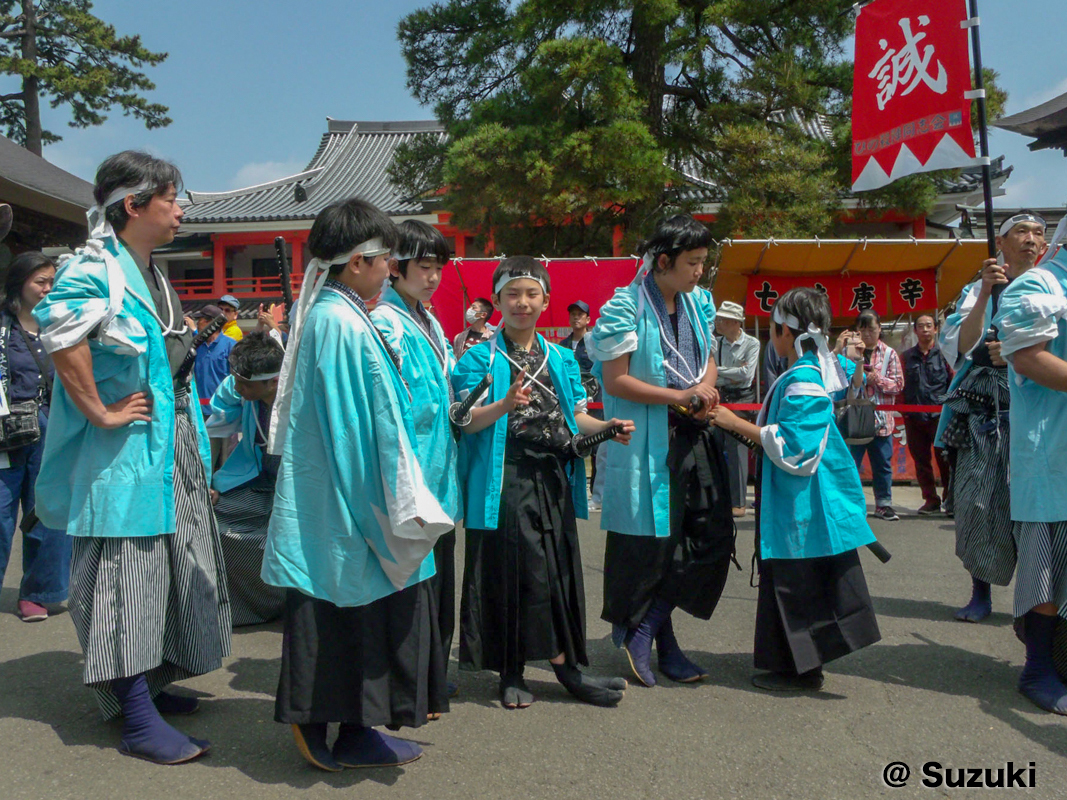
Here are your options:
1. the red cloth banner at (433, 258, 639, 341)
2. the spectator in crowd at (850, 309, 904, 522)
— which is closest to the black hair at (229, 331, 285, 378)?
the spectator in crowd at (850, 309, 904, 522)

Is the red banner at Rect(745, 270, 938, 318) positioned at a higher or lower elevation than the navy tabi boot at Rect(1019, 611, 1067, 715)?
higher

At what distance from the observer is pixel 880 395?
8.03 meters

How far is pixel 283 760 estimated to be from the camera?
2.87 meters

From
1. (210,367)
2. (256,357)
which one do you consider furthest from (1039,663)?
(210,367)

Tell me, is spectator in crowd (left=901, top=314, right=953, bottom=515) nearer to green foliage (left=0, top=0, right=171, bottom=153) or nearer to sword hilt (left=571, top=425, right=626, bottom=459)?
sword hilt (left=571, top=425, right=626, bottom=459)

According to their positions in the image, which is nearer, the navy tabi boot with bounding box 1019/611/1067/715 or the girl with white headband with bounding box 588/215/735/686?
the navy tabi boot with bounding box 1019/611/1067/715

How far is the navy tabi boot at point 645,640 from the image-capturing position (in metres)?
3.59

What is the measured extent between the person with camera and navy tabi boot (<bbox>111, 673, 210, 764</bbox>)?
186 centimetres

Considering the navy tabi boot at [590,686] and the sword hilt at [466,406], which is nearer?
the sword hilt at [466,406]

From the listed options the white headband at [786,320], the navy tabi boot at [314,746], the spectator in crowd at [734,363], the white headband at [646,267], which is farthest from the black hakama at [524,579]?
the spectator in crowd at [734,363]

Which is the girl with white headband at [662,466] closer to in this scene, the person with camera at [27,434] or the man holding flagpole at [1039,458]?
the man holding flagpole at [1039,458]

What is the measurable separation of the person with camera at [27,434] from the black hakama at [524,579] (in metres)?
2.37

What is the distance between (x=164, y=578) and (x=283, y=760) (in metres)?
0.72

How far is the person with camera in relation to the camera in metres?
4.48
